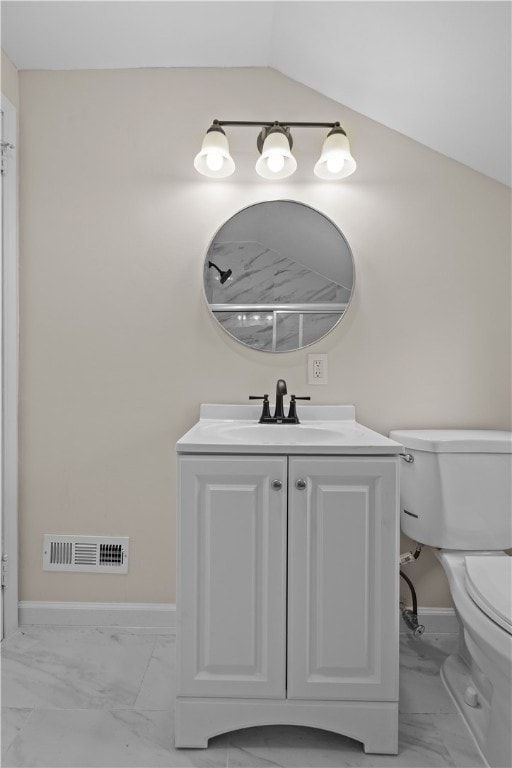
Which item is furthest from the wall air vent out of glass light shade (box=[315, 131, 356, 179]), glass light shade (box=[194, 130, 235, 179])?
glass light shade (box=[315, 131, 356, 179])

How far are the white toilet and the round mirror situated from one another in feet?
1.88

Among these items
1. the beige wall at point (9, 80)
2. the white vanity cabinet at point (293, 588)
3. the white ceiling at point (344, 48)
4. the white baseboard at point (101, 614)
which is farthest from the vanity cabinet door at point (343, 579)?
the beige wall at point (9, 80)

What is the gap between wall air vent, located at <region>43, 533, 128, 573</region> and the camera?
181 centimetres

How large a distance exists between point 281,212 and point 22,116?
1104 mm

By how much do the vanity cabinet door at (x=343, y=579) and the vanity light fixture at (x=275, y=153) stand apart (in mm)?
1113

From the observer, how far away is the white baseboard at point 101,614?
1.79 m

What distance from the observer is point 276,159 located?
1669 millimetres

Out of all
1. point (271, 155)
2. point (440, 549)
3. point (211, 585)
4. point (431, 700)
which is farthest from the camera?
point (271, 155)

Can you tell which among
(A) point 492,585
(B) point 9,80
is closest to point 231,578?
(A) point 492,585

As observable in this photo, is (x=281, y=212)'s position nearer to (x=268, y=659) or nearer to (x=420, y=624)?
(x=268, y=659)

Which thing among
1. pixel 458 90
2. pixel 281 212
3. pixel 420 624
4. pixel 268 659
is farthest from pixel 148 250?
pixel 420 624

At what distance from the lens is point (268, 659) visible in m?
1.21

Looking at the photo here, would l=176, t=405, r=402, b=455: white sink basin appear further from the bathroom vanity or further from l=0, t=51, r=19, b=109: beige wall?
l=0, t=51, r=19, b=109: beige wall

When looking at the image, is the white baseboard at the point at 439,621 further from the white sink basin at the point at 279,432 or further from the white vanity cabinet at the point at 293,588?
the white sink basin at the point at 279,432
